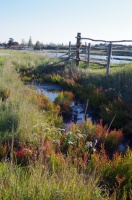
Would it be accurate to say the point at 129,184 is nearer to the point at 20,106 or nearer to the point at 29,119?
the point at 29,119

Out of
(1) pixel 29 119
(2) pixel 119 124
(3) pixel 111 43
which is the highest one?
(3) pixel 111 43

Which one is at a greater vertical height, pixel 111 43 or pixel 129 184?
pixel 111 43

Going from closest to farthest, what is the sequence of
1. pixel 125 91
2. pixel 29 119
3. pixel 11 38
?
pixel 29 119 < pixel 125 91 < pixel 11 38

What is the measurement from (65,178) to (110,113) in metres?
4.75

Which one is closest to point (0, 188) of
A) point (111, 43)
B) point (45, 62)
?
point (111, 43)

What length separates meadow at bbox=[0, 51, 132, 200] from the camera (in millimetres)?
2773

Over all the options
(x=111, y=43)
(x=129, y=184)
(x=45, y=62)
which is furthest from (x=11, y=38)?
(x=129, y=184)

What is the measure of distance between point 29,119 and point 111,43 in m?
7.08

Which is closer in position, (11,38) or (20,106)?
(20,106)

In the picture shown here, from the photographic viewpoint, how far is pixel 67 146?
5.05m

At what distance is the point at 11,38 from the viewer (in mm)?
54625

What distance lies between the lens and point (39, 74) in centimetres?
1585

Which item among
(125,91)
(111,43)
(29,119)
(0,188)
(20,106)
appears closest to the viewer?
(0,188)

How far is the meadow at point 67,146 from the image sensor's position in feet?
9.10
